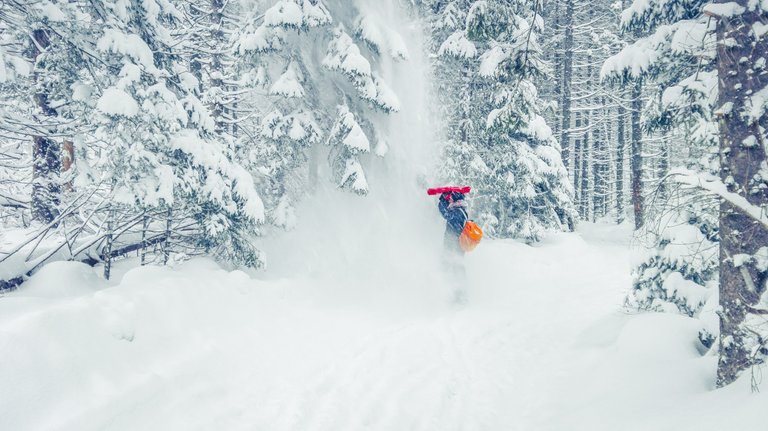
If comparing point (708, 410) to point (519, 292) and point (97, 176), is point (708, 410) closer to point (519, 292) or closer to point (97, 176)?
point (519, 292)

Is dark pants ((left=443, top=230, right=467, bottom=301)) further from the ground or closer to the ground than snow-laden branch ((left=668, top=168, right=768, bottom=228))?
closer to the ground

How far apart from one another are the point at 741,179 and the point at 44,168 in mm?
11260

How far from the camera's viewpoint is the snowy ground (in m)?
3.90

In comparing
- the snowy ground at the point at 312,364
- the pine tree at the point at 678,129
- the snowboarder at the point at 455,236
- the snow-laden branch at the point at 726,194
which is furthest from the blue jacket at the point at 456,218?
the snow-laden branch at the point at 726,194

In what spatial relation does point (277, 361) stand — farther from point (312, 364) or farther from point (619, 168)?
point (619, 168)

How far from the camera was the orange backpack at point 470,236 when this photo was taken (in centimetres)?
962

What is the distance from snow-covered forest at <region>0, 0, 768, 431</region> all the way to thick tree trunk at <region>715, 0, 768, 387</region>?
0.07 ft

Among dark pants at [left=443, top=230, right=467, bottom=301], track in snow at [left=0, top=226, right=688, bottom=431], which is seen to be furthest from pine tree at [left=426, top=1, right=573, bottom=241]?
track in snow at [left=0, top=226, right=688, bottom=431]

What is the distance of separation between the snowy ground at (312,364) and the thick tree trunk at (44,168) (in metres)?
2.60

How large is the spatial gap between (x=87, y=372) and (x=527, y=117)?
665 centimetres

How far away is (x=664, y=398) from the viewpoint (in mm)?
4461

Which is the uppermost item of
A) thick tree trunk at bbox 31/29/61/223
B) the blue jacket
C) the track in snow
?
thick tree trunk at bbox 31/29/61/223

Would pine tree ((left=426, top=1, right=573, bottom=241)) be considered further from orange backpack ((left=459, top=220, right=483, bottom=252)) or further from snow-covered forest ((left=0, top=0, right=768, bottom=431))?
orange backpack ((left=459, top=220, right=483, bottom=252))

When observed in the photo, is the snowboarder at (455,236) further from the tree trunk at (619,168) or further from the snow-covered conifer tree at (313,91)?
the tree trunk at (619,168)
